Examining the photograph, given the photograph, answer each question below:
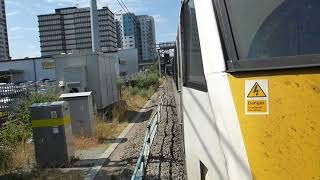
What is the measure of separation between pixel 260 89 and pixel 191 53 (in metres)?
2.12

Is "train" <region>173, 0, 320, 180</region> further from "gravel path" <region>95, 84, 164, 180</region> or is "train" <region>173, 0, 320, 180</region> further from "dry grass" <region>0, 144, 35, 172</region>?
"dry grass" <region>0, 144, 35, 172</region>

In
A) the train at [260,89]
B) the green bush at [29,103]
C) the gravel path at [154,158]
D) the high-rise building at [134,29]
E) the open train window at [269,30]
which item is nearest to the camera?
the train at [260,89]

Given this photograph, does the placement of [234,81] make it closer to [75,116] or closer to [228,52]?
[228,52]

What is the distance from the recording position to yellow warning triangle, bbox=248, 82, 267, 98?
3.07 metres

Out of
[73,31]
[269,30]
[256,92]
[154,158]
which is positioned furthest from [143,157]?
[73,31]

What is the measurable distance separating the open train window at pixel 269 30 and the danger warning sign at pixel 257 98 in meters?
0.14

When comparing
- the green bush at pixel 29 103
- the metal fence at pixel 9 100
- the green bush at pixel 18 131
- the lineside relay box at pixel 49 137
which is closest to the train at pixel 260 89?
the lineside relay box at pixel 49 137

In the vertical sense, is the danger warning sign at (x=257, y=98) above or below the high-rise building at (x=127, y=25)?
below

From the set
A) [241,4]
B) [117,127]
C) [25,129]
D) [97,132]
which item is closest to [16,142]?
[25,129]

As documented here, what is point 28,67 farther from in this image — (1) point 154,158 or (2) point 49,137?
(1) point 154,158

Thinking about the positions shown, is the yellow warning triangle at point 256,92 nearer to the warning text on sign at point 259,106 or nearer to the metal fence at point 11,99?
the warning text on sign at point 259,106

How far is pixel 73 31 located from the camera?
38.3 meters

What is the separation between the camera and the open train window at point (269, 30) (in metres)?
3.35

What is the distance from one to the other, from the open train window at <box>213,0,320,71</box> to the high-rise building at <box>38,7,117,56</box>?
2330 centimetres
